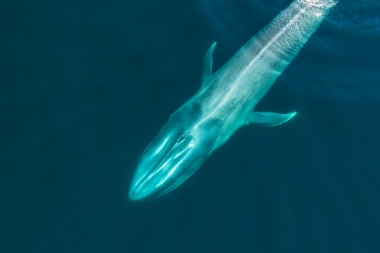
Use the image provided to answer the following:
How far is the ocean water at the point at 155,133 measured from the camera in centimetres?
1027

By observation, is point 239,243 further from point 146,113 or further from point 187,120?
point 146,113

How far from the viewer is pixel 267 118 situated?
11523mm

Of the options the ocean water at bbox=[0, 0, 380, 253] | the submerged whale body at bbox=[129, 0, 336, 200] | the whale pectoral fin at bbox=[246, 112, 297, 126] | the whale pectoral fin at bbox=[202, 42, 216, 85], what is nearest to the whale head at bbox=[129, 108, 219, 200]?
the submerged whale body at bbox=[129, 0, 336, 200]

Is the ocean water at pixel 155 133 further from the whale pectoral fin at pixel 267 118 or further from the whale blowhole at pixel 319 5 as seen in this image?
the whale blowhole at pixel 319 5

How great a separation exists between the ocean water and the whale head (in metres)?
0.90

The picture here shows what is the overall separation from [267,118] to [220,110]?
66.6 inches

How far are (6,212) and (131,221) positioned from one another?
122 inches

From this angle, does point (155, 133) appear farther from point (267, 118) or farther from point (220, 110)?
point (267, 118)

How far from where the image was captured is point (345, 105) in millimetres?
12781

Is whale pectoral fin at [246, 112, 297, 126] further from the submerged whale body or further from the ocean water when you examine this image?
the ocean water

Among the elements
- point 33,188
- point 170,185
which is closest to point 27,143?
point 33,188

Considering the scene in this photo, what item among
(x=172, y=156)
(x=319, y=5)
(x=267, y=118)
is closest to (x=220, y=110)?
(x=267, y=118)

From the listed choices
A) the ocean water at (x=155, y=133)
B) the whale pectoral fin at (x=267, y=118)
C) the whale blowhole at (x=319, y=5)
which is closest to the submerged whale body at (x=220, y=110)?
the whale pectoral fin at (x=267, y=118)

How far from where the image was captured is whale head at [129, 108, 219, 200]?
31.0 feet
